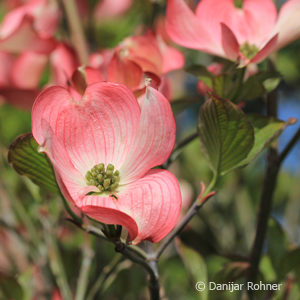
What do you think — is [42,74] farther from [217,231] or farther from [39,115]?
[217,231]

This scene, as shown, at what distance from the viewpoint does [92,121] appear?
35 centimetres

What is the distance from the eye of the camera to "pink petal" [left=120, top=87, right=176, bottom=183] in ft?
1.04

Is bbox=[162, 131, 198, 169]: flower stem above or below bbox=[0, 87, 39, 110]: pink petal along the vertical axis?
below

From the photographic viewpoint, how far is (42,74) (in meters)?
0.58

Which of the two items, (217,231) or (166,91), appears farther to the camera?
(217,231)

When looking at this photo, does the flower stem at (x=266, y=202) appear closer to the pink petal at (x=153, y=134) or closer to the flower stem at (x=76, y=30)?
the pink petal at (x=153, y=134)

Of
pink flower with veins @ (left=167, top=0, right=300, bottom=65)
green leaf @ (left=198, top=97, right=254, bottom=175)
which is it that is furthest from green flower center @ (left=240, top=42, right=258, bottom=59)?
green leaf @ (left=198, top=97, right=254, bottom=175)

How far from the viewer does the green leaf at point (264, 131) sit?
38 cm

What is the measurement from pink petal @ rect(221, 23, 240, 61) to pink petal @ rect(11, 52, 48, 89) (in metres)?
0.28

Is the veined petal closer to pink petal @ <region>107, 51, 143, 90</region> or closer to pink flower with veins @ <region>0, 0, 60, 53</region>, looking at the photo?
pink petal @ <region>107, 51, 143, 90</region>

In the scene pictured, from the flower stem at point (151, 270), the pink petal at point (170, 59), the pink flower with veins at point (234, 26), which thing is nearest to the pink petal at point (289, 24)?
the pink flower with veins at point (234, 26)

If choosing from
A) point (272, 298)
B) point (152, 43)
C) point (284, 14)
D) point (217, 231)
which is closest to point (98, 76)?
point (152, 43)

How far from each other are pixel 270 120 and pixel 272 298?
0.22 meters

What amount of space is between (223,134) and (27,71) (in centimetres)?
32
